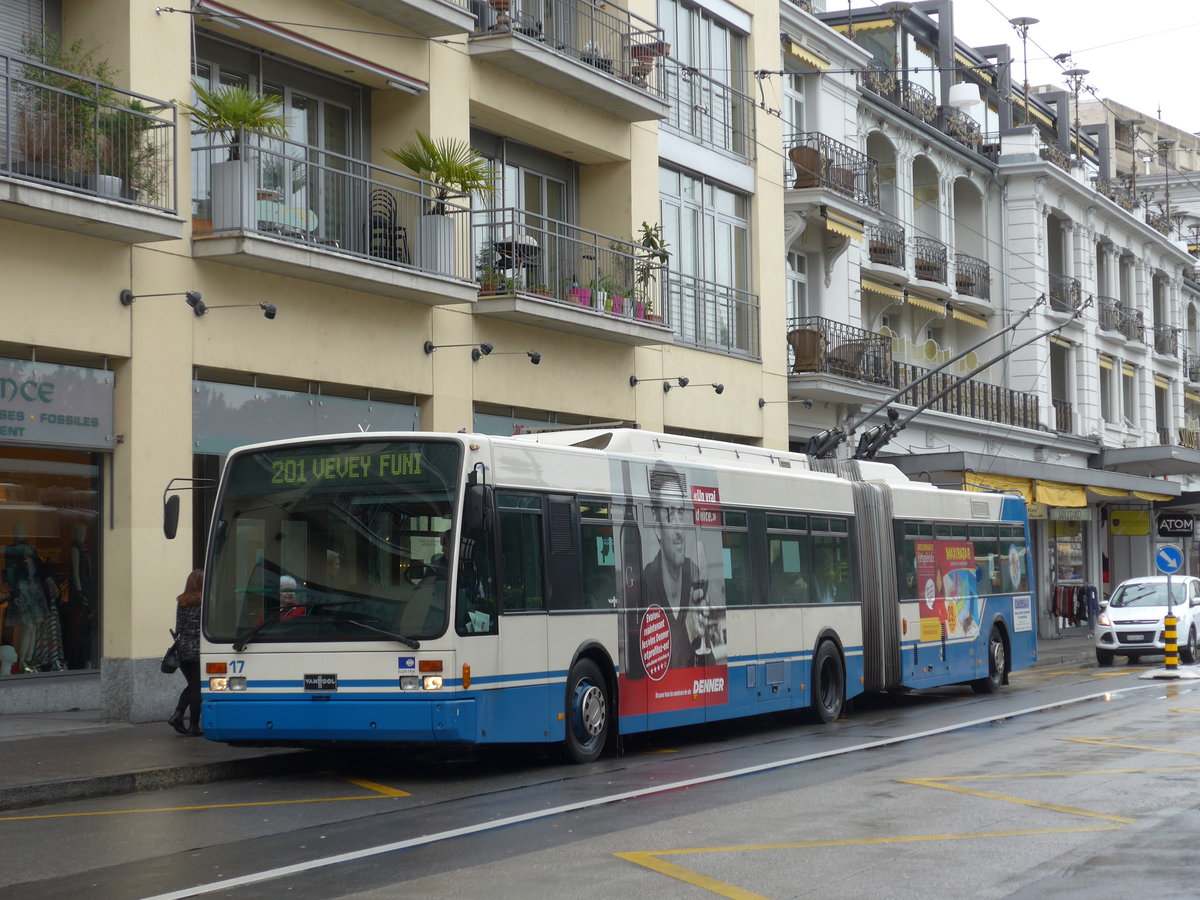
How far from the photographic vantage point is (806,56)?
32.9m

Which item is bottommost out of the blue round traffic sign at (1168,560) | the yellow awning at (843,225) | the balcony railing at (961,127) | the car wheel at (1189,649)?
the car wheel at (1189,649)

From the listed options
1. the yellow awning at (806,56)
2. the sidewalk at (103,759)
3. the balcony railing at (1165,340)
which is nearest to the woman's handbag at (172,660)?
the sidewalk at (103,759)

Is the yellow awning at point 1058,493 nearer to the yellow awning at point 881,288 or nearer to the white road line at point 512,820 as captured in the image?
the yellow awning at point 881,288

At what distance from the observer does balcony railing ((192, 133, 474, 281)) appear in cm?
1830

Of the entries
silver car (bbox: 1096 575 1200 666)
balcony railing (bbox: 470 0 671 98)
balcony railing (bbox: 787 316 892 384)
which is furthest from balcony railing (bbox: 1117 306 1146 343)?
balcony railing (bbox: 470 0 671 98)

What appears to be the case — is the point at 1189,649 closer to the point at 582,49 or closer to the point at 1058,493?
the point at 1058,493

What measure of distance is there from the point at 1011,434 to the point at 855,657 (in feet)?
74.6

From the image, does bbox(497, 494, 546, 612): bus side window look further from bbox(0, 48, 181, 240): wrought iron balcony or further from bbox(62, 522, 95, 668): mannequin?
bbox(62, 522, 95, 668): mannequin

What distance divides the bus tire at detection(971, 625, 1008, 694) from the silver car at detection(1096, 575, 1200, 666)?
21.7ft

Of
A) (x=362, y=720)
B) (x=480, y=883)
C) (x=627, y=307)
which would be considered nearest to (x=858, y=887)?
(x=480, y=883)

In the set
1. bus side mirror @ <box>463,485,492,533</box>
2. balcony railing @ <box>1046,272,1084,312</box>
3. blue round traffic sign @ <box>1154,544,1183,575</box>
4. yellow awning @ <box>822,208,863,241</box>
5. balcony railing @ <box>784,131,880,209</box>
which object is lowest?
blue round traffic sign @ <box>1154,544,1183,575</box>

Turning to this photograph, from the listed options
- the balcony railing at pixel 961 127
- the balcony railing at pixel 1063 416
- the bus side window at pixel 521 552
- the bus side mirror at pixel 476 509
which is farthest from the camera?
the balcony railing at pixel 1063 416

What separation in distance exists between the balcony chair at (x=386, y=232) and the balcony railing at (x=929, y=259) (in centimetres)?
1896

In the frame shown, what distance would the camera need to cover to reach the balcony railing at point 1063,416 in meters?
45.0
